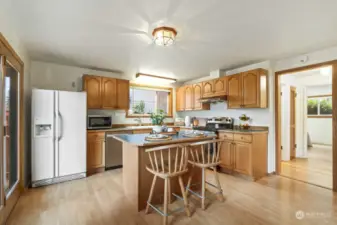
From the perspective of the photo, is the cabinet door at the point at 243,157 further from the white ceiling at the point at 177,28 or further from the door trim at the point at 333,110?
the white ceiling at the point at 177,28

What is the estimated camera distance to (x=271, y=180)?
334 cm

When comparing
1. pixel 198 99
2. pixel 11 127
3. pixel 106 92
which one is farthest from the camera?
pixel 198 99

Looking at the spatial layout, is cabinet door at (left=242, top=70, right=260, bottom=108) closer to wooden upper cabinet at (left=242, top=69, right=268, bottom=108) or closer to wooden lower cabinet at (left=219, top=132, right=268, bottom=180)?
wooden upper cabinet at (left=242, top=69, right=268, bottom=108)

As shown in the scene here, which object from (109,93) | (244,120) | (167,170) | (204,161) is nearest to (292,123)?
(244,120)

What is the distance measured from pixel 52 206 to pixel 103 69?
309 centimetres

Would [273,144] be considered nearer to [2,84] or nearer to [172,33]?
[172,33]

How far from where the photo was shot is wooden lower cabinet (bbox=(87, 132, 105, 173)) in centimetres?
A: 373

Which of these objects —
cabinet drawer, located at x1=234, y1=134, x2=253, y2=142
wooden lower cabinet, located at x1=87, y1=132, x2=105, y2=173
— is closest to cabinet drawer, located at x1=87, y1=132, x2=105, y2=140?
wooden lower cabinet, located at x1=87, y1=132, x2=105, y2=173

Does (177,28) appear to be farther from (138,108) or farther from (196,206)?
(138,108)

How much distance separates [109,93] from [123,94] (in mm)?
364

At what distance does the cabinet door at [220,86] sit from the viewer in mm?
4200

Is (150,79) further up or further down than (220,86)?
further up

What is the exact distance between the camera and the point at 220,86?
169 inches

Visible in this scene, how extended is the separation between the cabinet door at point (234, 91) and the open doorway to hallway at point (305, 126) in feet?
3.48
